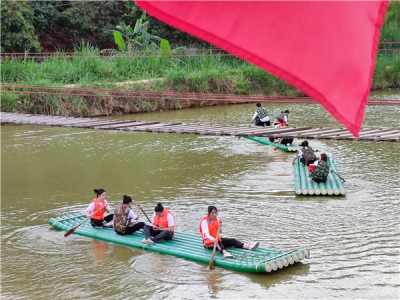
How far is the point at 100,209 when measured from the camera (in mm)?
10469

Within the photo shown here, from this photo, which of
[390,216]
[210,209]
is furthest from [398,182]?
[210,209]

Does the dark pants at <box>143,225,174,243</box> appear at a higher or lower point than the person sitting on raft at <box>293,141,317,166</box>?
lower

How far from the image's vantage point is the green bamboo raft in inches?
335

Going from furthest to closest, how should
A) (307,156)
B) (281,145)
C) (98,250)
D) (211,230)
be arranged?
1. (281,145)
2. (307,156)
3. (98,250)
4. (211,230)

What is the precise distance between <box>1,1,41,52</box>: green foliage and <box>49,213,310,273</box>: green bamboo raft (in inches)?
656

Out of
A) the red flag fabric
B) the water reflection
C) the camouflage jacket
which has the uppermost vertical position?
the red flag fabric

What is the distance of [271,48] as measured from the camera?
9.12 ft

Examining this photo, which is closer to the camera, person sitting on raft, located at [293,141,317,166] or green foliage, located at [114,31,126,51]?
person sitting on raft, located at [293,141,317,166]

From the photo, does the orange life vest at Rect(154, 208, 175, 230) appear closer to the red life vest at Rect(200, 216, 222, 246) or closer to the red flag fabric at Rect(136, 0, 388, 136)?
the red life vest at Rect(200, 216, 222, 246)

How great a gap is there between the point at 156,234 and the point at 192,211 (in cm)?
195

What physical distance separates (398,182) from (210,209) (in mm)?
5714

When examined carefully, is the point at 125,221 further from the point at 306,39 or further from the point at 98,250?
the point at 306,39

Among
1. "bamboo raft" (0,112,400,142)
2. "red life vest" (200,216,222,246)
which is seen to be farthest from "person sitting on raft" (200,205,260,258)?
"bamboo raft" (0,112,400,142)

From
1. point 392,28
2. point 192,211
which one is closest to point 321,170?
point 192,211
